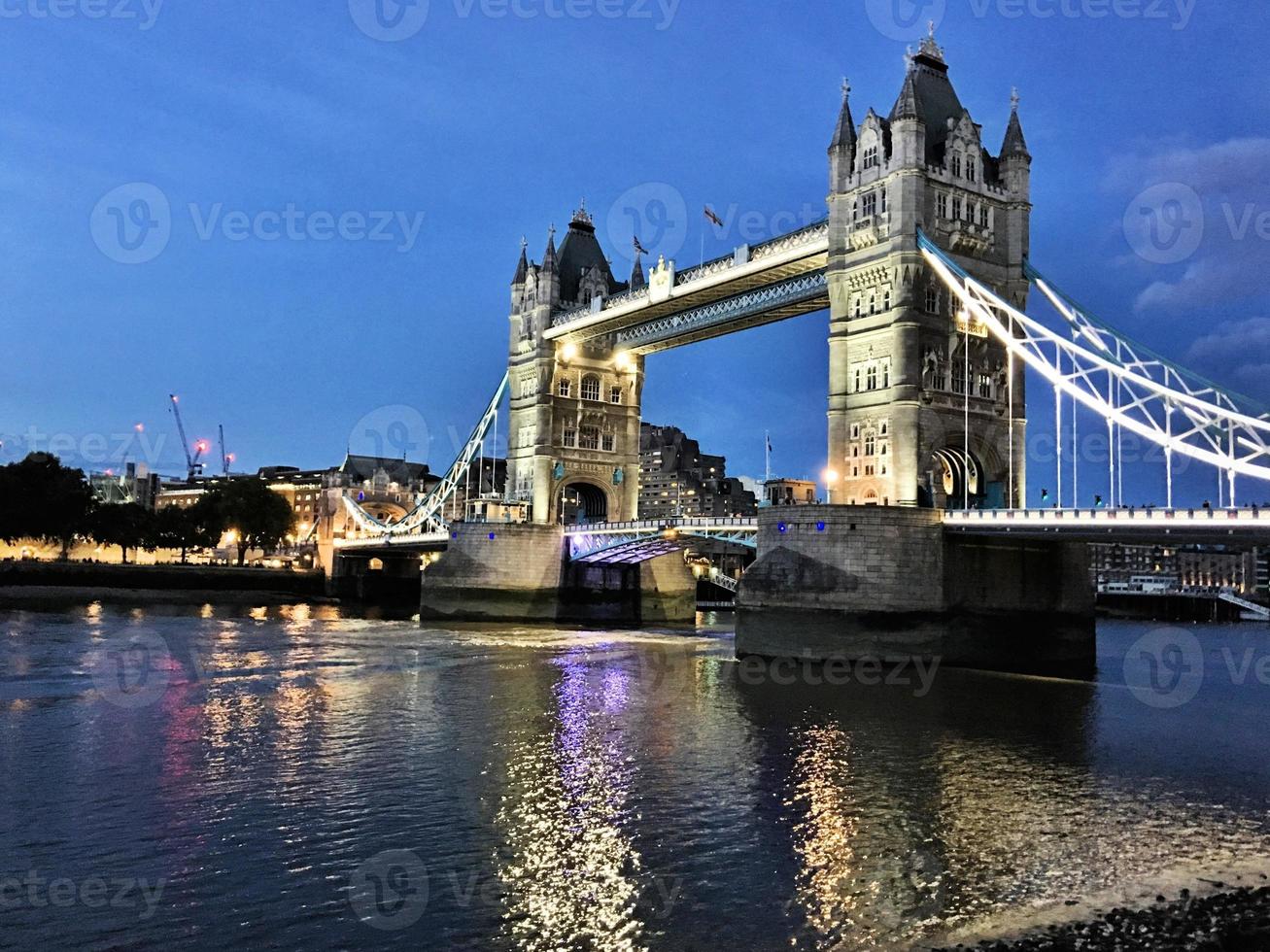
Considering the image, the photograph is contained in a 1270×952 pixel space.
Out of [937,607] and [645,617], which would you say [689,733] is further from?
[645,617]

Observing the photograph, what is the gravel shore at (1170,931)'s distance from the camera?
10.7 metres

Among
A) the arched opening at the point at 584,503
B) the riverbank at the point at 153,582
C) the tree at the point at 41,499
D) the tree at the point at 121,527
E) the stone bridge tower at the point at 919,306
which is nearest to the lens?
the stone bridge tower at the point at 919,306

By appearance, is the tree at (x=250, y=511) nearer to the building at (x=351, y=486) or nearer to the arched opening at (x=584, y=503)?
the building at (x=351, y=486)

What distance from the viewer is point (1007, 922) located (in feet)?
38.0

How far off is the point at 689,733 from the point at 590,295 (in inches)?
1970

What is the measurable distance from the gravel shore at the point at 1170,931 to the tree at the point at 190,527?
9727cm

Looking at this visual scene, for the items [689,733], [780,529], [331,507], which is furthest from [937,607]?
[331,507]

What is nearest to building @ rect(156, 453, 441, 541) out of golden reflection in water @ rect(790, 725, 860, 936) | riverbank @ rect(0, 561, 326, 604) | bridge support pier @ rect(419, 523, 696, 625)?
riverbank @ rect(0, 561, 326, 604)

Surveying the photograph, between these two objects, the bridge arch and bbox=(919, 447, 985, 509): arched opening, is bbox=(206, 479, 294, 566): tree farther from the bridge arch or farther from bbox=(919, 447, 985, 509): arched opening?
bbox=(919, 447, 985, 509): arched opening

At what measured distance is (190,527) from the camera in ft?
331

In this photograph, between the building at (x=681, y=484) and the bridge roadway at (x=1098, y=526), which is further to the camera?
the building at (x=681, y=484)

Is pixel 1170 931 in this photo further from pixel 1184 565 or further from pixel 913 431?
pixel 1184 565

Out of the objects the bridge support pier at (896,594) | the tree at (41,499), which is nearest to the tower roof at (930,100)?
the bridge support pier at (896,594)

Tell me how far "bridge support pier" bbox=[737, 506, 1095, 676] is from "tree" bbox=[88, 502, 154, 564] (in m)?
67.8
